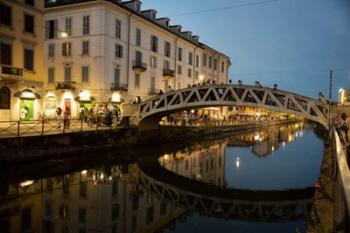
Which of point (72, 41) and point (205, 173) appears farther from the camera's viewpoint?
point (72, 41)

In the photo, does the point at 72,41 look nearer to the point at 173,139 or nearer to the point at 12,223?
the point at 173,139

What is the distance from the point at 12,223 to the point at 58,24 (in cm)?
3303

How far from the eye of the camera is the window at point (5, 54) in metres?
25.5

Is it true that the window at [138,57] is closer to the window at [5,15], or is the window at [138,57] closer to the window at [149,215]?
the window at [5,15]

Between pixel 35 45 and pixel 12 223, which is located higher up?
pixel 35 45

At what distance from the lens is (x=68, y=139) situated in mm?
Result: 22703

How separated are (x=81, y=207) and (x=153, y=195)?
12.7 feet

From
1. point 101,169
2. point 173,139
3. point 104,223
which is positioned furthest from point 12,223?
point 173,139

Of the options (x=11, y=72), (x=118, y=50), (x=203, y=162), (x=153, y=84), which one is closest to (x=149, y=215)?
(x=203, y=162)

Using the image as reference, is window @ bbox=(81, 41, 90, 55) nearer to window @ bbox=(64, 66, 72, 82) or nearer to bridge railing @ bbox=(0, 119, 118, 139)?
window @ bbox=(64, 66, 72, 82)

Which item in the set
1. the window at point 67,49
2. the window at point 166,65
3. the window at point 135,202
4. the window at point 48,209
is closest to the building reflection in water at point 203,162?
the window at point 135,202

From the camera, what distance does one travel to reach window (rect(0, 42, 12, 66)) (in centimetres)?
2548

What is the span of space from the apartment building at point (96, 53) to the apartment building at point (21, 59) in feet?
20.6

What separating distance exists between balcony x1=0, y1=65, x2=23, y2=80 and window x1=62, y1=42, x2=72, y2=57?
1336 cm
